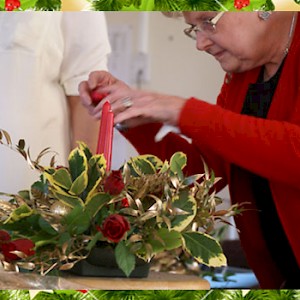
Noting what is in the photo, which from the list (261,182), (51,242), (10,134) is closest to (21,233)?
(51,242)

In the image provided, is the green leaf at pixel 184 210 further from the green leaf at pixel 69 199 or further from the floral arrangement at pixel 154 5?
the floral arrangement at pixel 154 5

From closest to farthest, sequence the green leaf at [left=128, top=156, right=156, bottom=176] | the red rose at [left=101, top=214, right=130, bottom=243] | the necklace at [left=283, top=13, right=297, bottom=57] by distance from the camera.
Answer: the red rose at [left=101, top=214, right=130, bottom=243] → the green leaf at [left=128, top=156, right=156, bottom=176] → the necklace at [left=283, top=13, right=297, bottom=57]

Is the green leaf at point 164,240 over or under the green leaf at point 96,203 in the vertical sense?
under

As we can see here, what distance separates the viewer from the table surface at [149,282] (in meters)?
0.87

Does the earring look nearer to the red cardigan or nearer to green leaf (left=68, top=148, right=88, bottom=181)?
the red cardigan

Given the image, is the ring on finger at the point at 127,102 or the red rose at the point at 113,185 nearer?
the red rose at the point at 113,185

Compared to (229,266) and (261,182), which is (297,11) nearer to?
(261,182)

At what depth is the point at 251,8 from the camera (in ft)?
3.36

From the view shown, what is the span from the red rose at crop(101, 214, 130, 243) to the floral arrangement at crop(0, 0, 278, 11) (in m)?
0.34

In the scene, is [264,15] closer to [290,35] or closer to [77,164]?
[290,35]

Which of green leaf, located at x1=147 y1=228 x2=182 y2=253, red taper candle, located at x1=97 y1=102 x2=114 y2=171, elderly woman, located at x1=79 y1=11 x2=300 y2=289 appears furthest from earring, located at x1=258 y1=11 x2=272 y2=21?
green leaf, located at x1=147 y1=228 x2=182 y2=253

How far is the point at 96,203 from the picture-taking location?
84 cm

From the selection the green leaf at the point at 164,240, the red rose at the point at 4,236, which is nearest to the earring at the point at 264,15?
the green leaf at the point at 164,240

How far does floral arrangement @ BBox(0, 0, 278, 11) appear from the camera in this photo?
102 cm
